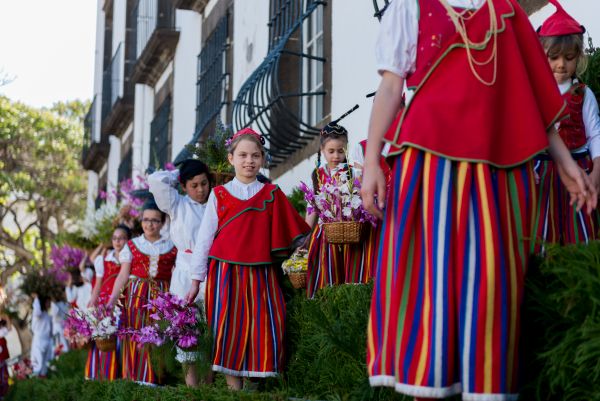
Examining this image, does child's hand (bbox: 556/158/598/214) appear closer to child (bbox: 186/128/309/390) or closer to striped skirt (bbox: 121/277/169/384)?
child (bbox: 186/128/309/390)

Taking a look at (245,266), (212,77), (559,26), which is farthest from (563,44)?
(212,77)

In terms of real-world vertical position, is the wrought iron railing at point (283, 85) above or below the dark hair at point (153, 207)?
above

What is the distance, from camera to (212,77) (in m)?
16.0

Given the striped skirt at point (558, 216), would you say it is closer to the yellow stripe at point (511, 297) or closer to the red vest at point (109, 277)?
the yellow stripe at point (511, 297)

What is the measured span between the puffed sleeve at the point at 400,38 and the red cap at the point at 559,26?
4.44ft

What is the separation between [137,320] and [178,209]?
4.76 ft

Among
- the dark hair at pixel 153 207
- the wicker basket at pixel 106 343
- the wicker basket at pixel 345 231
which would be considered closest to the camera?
the wicker basket at pixel 345 231

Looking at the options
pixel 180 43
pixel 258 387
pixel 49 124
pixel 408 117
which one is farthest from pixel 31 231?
pixel 408 117

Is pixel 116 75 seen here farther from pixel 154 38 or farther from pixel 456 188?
pixel 456 188

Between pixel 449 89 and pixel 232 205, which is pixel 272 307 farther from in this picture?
pixel 449 89

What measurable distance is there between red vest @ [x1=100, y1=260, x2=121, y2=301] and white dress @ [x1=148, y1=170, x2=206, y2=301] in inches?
88.2

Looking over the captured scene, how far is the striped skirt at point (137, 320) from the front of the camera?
338 inches

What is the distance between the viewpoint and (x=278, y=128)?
1148 centimetres

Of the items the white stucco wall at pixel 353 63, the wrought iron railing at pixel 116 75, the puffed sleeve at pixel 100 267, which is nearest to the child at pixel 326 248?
the white stucco wall at pixel 353 63
